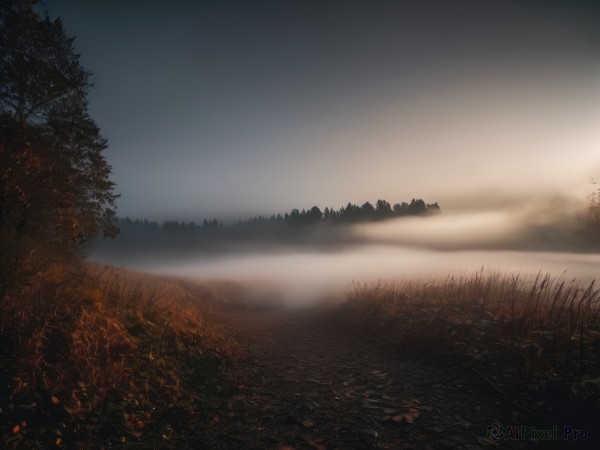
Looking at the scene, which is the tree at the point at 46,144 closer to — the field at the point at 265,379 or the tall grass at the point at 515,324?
the field at the point at 265,379

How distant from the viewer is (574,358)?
18.4 feet

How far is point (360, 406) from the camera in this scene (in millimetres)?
5465

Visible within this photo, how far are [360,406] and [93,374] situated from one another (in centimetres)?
479

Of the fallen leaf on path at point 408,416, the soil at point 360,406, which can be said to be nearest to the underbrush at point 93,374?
the soil at point 360,406

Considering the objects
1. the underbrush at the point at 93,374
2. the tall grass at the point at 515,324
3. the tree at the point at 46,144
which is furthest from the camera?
the tree at the point at 46,144

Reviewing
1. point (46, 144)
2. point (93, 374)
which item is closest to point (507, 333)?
point (93, 374)

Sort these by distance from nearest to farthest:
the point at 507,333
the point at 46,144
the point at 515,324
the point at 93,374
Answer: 1. the point at 93,374
2. the point at 507,333
3. the point at 515,324
4. the point at 46,144

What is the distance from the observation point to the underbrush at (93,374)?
13.3 feet

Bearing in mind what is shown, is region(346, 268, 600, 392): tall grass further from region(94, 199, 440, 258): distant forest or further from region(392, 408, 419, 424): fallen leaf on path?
region(94, 199, 440, 258): distant forest

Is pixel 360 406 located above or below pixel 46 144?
below

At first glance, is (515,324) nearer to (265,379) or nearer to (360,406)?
(360,406)

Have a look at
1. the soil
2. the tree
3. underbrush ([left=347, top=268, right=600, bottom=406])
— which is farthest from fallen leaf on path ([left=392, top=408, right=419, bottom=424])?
the tree

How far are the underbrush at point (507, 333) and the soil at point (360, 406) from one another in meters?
0.55

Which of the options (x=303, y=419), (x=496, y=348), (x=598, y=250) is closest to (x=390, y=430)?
(x=303, y=419)
